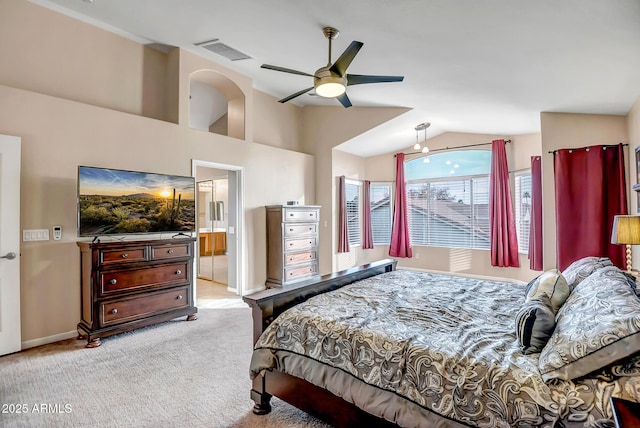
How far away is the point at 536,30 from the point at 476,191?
15.2ft

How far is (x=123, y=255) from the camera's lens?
3.58 meters

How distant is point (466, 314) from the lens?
7.22ft

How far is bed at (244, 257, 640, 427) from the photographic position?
132 cm

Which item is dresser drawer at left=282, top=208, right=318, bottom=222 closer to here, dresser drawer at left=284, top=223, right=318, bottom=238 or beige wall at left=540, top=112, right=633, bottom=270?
dresser drawer at left=284, top=223, right=318, bottom=238

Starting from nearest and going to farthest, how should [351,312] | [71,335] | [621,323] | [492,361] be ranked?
[621,323], [492,361], [351,312], [71,335]

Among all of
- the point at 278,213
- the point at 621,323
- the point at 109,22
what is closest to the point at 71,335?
the point at 278,213

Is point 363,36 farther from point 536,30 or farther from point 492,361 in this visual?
point 492,361

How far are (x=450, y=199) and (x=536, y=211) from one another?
177cm

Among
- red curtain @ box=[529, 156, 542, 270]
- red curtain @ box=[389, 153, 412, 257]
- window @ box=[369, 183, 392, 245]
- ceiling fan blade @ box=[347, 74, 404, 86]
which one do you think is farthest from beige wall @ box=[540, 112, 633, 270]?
window @ box=[369, 183, 392, 245]

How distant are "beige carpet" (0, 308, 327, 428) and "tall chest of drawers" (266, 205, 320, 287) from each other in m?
1.94

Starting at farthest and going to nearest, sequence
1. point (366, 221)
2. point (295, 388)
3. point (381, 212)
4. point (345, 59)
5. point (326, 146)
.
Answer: point (381, 212), point (366, 221), point (326, 146), point (345, 59), point (295, 388)

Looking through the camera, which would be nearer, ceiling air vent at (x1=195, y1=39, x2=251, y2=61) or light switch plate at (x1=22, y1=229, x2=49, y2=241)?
light switch plate at (x1=22, y1=229, x2=49, y2=241)

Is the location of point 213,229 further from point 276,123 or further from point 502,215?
point 502,215

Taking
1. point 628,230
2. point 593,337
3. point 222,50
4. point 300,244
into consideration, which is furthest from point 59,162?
point 628,230
